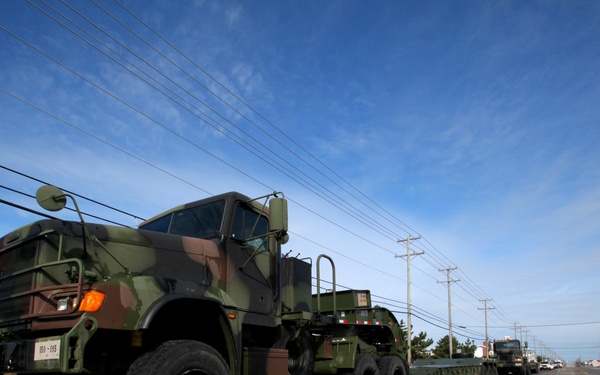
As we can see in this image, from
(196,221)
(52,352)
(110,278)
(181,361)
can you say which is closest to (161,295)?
(110,278)

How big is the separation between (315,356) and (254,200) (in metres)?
2.99

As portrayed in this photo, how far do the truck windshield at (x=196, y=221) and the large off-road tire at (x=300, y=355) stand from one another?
220 centimetres

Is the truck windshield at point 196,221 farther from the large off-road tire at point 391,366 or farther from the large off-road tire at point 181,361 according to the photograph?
the large off-road tire at point 391,366

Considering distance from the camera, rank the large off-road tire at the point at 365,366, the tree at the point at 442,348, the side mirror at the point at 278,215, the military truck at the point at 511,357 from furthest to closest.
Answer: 1. the tree at the point at 442,348
2. the military truck at the point at 511,357
3. the large off-road tire at the point at 365,366
4. the side mirror at the point at 278,215

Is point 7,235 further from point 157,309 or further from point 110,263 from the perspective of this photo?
point 157,309

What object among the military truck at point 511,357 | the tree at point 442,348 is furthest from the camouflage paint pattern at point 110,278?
the tree at point 442,348

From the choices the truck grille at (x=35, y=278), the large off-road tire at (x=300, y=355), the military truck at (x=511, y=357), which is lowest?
the military truck at (x=511, y=357)

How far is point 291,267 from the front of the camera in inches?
289

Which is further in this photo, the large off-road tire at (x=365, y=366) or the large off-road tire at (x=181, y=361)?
the large off-road tire at (x=365, y=366)

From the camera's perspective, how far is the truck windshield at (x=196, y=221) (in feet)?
20.6

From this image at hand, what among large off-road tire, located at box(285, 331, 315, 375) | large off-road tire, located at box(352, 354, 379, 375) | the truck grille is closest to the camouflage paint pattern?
the truck grille

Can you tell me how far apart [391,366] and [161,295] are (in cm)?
656

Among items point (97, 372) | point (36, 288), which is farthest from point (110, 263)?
point (97, 372)

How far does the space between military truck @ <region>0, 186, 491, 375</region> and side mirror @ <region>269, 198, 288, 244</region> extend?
16mm
